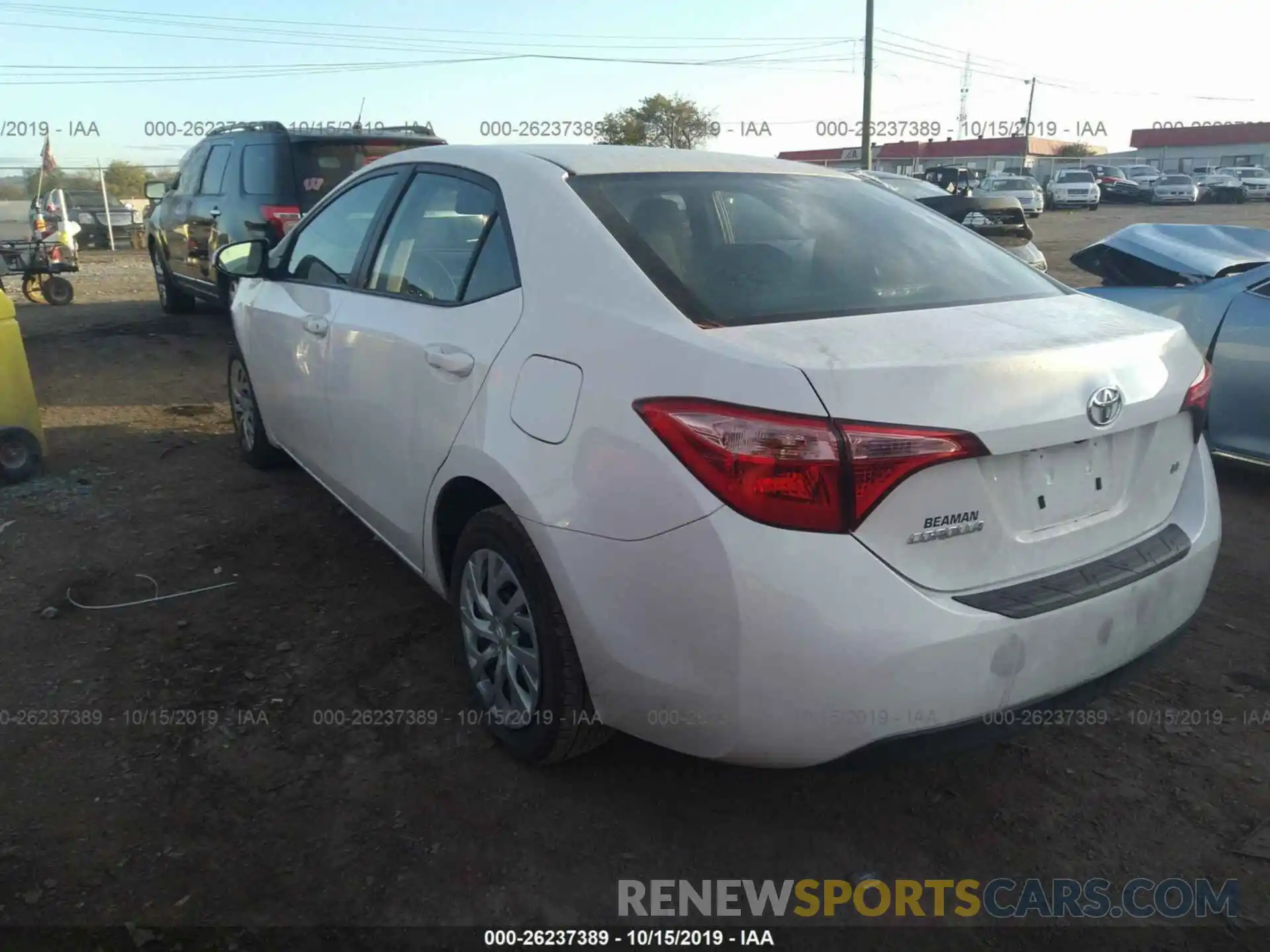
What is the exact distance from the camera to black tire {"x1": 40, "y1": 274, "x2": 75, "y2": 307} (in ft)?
39.4

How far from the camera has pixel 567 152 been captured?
2.94 meters

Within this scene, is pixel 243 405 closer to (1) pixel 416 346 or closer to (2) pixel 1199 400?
(1) pixel 416 346

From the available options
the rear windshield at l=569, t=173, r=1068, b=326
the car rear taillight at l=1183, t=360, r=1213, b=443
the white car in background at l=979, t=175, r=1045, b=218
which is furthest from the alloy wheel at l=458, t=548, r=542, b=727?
the white car in background at l=979, t=175, r=1045, b=218

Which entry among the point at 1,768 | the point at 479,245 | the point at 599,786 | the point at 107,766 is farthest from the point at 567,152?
the point at 1,768

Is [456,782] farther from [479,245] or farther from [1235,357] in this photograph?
[1235,357]

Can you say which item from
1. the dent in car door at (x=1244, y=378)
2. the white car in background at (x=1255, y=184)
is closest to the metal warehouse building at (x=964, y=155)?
the white car in background at (x=1255, y=184)

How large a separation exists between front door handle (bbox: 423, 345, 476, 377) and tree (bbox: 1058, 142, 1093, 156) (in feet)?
267

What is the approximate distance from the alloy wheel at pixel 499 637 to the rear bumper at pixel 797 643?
34 centimetres

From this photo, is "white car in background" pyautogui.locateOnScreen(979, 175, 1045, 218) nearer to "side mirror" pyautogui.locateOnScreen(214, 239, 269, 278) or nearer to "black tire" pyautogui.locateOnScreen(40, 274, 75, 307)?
"black tire" pyautogui.locateOnScreen(40, 274, 75, 307)

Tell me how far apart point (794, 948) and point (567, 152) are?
88.8 inches

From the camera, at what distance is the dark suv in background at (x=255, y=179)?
7781mm

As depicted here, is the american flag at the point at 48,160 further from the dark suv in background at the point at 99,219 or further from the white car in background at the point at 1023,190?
the white car in background at the point at 1023,190

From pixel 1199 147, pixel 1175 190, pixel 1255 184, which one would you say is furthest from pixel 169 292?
pixel 1199 147

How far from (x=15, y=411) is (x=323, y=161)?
3605 millimetres
